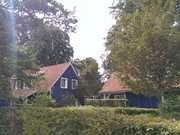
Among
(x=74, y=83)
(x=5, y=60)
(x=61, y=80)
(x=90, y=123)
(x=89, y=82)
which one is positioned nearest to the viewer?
(x=90, y=123)

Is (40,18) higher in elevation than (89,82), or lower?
higher

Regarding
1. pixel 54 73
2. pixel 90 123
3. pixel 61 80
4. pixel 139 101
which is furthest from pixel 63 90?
pixel 90 123

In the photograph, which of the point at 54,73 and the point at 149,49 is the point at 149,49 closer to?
the point at 149,49

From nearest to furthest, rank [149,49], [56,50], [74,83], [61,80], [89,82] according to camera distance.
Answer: [149,49], [61,80], [89,82], [74,83], [56,50]

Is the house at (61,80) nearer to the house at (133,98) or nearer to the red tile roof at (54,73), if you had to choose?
the red tile roof at (54,73)

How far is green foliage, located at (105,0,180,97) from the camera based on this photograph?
16438 mm

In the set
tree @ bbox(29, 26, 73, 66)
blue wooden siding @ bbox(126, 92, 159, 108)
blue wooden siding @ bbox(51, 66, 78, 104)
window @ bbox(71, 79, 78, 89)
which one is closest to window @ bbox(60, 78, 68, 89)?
blue wooden siding @ bbox(51, 66, 78, 104)

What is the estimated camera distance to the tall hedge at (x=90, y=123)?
25.1 ft

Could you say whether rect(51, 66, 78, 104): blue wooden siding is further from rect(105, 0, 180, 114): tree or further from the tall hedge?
the tall hedge

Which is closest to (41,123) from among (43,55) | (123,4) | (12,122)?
(12,122)

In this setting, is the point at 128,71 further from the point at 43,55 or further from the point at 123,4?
the point at 43,55

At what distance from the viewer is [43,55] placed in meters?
51.1

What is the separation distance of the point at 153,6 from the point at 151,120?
35.0ft

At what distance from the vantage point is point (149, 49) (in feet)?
54.0
